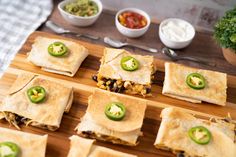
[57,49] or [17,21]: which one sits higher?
[57,49]

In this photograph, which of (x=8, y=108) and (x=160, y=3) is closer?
(x=8, y=108)

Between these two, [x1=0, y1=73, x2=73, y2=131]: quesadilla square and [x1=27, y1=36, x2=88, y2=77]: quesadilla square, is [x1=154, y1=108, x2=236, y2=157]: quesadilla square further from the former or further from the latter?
[x1=27, y1=36, x2=88, y2=77]: quesadilla square

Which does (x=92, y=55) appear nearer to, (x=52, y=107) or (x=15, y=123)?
(x=52, y=107)

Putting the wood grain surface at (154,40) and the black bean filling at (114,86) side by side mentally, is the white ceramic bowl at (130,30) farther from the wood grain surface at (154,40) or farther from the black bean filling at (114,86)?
the black bean filling at (114,86)

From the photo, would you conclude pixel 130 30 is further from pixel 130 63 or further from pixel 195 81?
pixel 195 81

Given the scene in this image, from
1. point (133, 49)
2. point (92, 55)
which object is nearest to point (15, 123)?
point (92, 55)

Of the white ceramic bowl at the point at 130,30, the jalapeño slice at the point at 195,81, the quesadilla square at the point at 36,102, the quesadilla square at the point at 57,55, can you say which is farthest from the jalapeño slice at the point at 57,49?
the jalapeño slice at the point at 195,81

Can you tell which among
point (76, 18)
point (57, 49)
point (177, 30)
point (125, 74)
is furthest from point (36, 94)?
point (177, 30)
